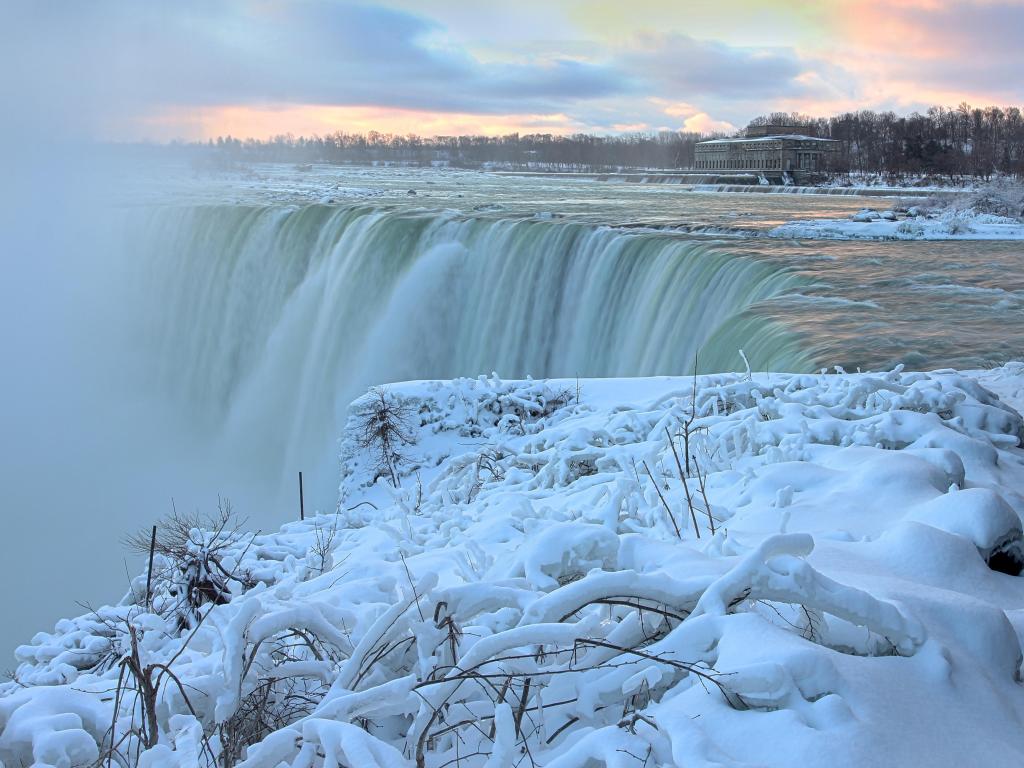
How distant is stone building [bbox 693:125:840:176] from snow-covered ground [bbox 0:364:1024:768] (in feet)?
195

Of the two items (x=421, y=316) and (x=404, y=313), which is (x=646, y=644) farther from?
(x=404, y=313)

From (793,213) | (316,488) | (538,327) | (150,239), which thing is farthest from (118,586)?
(793,213)

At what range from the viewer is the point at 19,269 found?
3356 centimetres

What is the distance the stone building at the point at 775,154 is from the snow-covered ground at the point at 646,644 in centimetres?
5947

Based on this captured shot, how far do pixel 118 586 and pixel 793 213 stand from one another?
2150 cm

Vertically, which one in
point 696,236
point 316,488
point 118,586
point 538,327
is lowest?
point 118,586

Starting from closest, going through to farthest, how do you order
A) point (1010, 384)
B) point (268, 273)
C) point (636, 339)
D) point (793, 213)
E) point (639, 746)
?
1. point (639, 746)
2. point (1010, 384)
3. point (636, 339)
4. point (268, 273)
5. point (793, 213)

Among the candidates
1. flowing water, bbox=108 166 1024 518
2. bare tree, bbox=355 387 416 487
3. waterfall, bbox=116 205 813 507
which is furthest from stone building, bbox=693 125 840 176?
bare tree, bbox=355 387 416 487

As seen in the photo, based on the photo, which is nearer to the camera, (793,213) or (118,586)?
(118,586)

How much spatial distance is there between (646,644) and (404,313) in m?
16.1

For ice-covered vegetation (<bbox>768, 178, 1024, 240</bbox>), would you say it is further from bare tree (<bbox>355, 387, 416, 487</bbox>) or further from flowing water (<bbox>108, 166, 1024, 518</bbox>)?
bare tree (<bbox>355, 387, 416, 487</bbox>)

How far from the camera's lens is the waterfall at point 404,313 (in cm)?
1395

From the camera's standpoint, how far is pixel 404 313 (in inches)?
722

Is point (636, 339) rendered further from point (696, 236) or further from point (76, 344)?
point (76, 344)
